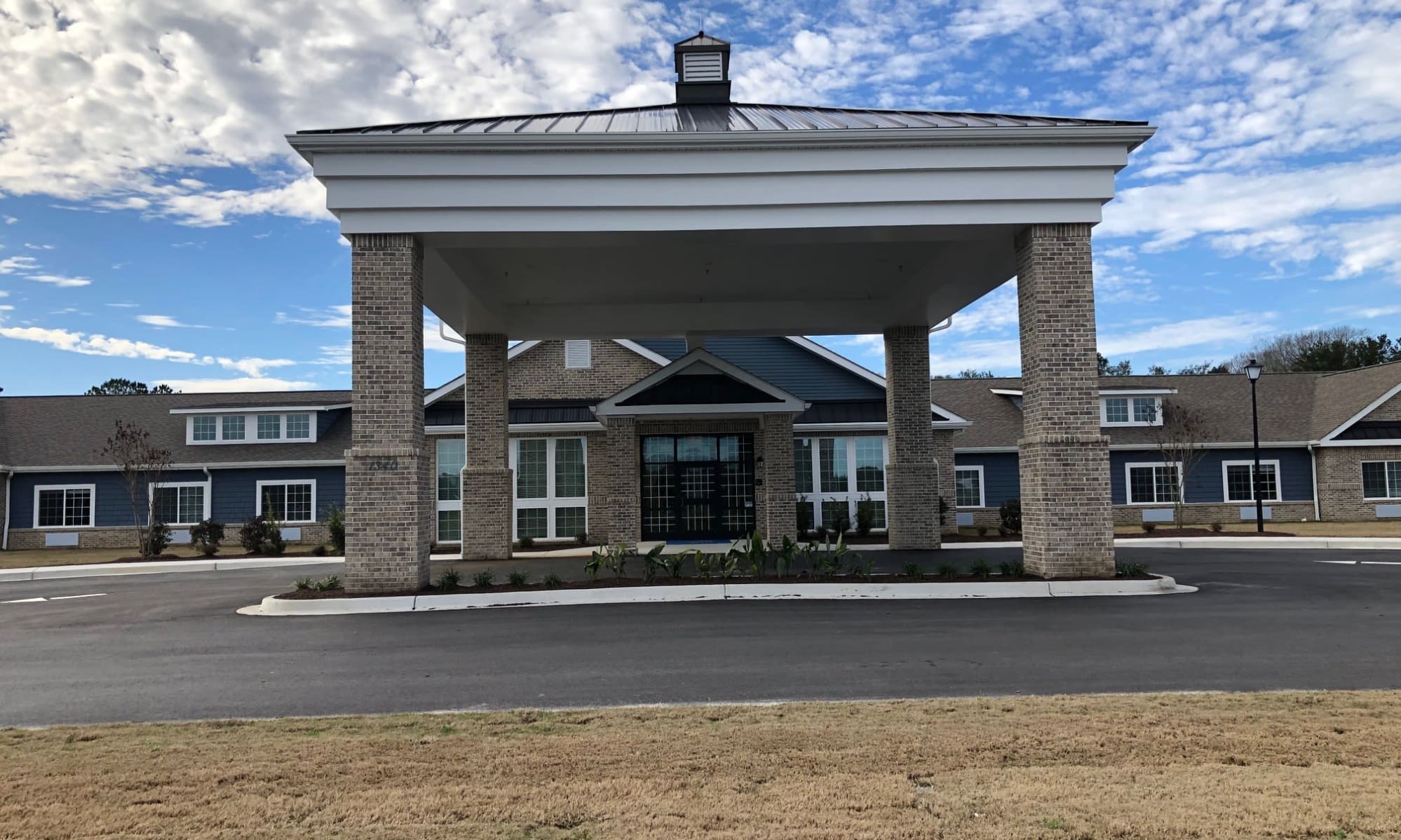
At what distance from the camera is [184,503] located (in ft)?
91.8

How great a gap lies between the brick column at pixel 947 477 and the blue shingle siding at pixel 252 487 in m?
Answer: 17.3

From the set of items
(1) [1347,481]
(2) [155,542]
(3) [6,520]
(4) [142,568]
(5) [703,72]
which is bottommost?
(4) [142,568]

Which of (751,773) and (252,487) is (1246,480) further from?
(252,487)

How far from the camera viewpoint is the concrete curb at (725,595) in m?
12.0

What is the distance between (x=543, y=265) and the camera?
52.9 feet

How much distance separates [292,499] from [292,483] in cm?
46

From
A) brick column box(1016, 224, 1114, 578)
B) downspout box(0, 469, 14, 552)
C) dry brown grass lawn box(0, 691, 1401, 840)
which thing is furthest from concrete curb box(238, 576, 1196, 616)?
downspout box(0, 469, 14, 552)

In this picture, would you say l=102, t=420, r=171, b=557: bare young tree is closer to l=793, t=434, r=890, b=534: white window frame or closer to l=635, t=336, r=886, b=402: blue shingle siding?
l=635, t=336, r=886, b=402: blue shingle siding

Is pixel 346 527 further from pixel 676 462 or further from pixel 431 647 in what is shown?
pixel 676 462

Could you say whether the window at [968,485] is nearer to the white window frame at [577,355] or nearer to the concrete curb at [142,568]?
the white window frame at [577,355]

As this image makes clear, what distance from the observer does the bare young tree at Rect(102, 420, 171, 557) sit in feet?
78.3

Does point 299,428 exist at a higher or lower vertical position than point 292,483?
higher

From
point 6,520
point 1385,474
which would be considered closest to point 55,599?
point 6,520

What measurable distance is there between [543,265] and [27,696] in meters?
10.2
